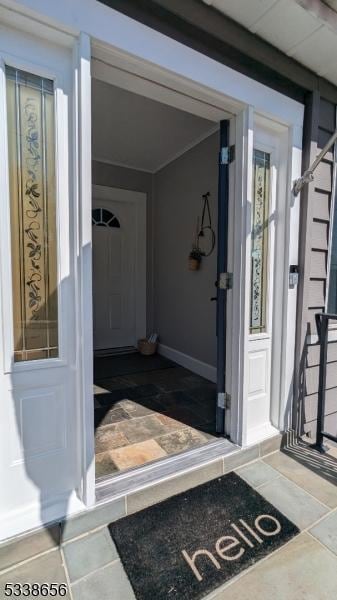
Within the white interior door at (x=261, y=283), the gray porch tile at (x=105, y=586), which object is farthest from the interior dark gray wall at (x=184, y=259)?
Answer: the gray porch tile at (x=105, y=586)

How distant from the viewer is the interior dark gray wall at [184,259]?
9.98 feet

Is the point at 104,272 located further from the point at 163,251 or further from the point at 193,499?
the point at 193,499

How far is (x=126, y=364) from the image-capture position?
3.58 m

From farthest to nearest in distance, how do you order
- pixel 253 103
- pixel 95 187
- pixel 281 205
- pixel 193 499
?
pixel 95 187, pixel 281 205, pixel 253 103, pixel 193 499

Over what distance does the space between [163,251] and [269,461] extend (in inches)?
108

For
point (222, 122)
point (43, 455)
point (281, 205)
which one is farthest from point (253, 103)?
point (43, 455)

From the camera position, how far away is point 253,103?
5.58 ft

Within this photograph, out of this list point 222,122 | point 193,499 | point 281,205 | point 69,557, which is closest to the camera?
point 69,557

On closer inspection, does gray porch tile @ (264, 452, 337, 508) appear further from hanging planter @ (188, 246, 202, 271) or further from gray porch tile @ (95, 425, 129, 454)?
hanging planter @ (188, 246, 202, 271)

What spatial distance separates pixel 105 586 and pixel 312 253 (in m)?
2.11

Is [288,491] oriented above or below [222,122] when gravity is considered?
below

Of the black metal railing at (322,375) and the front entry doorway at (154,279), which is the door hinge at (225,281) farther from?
the black metal railing at (322,375)

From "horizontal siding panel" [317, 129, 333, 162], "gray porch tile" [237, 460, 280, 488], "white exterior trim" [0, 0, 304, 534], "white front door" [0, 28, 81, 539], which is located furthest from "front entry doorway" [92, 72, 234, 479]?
"horizontal siding panel" [317, 129, 333, 162]

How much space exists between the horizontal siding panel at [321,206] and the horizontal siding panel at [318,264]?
0.24 meters
